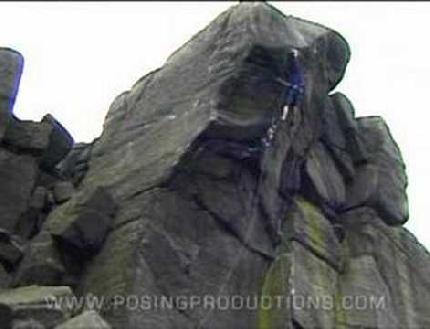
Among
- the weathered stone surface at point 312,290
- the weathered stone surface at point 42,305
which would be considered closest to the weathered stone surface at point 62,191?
the weathered stone surface at point 42,305

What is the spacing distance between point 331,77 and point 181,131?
625 cm

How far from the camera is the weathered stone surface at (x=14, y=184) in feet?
70.5

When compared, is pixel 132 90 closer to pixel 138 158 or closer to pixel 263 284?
pixel 138 158

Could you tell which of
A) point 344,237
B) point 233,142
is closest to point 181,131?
point 233,142

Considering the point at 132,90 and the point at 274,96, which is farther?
the point at 132,90

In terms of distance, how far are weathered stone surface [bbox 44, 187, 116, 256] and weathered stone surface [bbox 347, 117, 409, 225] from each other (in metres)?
7.96

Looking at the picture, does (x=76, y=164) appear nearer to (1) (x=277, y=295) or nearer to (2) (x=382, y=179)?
(1) (x=277, y=295)

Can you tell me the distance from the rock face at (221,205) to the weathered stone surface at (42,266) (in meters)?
0.04

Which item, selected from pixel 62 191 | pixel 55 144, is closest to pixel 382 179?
pixel 62 191

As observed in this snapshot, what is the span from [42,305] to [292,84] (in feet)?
29.2

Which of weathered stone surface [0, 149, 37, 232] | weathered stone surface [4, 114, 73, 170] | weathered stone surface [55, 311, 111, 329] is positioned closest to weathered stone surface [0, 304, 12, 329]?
weathered stone surface [55, 311, 111, 329]

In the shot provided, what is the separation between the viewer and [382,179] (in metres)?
25.4

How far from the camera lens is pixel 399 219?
82.0 feet

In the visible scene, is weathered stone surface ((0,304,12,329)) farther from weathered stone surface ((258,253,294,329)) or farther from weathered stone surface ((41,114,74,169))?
weathered stone surface ((41,114,74,169))
